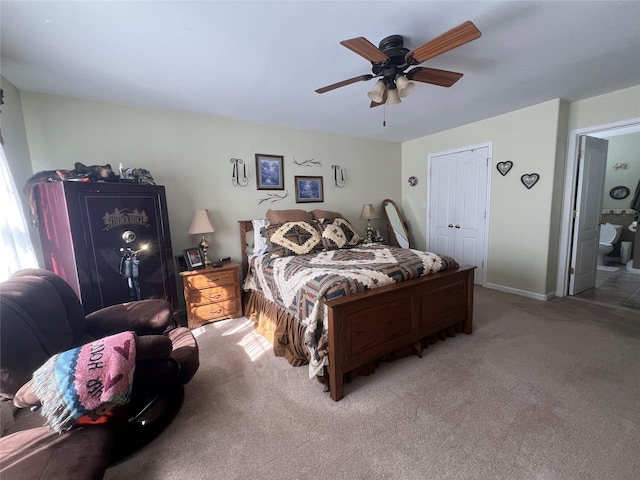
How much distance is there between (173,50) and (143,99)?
3.53ft

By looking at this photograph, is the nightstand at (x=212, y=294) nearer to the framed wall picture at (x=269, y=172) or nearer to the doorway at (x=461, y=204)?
the framed wall picture at (x=269, y=172)

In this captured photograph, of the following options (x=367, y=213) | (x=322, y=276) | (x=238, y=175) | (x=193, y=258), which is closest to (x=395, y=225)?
(x=367, y=213)

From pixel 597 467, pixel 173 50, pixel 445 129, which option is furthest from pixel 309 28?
pixel 445 129

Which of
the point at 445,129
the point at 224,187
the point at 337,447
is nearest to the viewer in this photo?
the point at 337,447

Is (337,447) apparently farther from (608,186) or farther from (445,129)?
(608,186)

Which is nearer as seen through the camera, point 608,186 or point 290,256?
point 290,256

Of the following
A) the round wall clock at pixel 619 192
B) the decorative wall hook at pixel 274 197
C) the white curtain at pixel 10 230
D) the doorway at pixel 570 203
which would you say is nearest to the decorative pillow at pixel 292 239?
the decorative wall hook at pixel 274 197

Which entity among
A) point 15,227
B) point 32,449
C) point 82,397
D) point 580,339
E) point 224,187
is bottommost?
point 580,339

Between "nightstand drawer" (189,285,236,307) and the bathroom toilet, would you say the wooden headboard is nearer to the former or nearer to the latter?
"nightstand drawer" (189,285,236,307)

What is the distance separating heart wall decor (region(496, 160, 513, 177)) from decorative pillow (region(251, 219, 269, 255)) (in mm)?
3171

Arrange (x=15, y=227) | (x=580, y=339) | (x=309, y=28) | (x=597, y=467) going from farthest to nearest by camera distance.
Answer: (x=580, y=339) < (x=15, y=227) < (x=309, y=28) < (x=597, y=467)

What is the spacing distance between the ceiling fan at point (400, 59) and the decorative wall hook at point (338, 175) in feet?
6.68

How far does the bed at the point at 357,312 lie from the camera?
5.82 feet

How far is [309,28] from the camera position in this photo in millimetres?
1658
